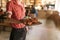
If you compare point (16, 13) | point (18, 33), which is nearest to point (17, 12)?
point (16, 13)

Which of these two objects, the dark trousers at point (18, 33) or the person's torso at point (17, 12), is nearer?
the person's torso at point (17, 12)

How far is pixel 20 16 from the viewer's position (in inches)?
72.6

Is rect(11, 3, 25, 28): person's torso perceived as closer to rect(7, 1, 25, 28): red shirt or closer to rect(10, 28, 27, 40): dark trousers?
rect(7, 1, 25, 28): red shirt

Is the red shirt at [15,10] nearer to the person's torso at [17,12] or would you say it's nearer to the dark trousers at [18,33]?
the person's torso at [17,12]

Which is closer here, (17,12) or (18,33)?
(17,12)

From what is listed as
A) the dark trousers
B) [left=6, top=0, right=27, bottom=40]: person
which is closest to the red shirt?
[left=6, top=0, right=27, bottom=40]: person

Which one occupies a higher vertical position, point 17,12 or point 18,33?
point 17,12

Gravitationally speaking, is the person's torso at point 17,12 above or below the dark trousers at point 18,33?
above

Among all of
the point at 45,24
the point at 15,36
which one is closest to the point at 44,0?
the point at 45,24

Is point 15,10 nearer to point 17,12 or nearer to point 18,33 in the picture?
point 17,12

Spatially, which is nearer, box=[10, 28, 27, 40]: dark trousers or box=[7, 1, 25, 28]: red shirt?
box=[7, 1, 25, 28]: red shirt

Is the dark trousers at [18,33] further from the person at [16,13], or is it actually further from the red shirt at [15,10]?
the red shirt at [15,10]

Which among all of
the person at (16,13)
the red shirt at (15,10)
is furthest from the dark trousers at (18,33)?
the red shirt at (15,10)

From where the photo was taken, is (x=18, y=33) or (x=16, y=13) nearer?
(x=16, y=13)
